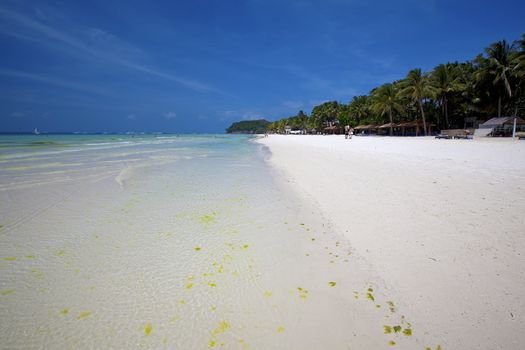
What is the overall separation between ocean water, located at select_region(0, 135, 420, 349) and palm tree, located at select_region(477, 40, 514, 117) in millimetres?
42522

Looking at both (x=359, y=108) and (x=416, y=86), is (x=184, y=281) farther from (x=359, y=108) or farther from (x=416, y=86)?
(x=359, y=108)

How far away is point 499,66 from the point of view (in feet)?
106

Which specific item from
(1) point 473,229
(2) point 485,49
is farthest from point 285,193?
(2) point 485,49

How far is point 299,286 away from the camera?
282cm

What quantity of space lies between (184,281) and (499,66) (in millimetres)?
46326

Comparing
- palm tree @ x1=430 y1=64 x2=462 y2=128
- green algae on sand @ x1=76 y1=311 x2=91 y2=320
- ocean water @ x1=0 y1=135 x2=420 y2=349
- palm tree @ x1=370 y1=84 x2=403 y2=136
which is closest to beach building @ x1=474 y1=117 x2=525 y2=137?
palm tree @ x1=430 y1=64 x2=462 y2=128

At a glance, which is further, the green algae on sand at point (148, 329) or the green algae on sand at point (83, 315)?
the green algae on sand at point (83, 315)

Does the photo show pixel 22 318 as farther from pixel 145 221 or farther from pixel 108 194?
pixel 108 194

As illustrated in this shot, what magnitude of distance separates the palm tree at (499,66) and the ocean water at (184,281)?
42522 millimetres

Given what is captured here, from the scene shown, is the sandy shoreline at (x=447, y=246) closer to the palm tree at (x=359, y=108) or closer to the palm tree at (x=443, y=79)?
the palm tree at (x=443, y=79)

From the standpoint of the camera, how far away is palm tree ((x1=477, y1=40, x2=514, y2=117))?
3203cm

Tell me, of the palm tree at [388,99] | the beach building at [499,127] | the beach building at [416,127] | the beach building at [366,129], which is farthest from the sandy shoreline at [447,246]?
the beach building at [366,129]

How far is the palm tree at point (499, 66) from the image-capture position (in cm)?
3203

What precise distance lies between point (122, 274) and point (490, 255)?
4.70 m
